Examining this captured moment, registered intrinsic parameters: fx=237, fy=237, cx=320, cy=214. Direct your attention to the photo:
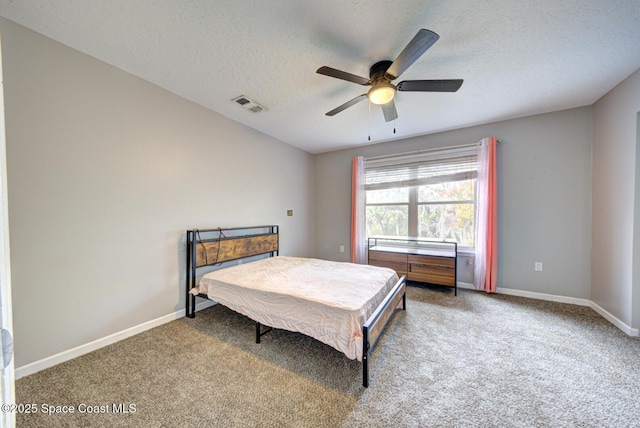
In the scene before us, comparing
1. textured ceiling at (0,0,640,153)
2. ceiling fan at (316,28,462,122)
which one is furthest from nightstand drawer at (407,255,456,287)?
ceiling fan at (316,28,462,122)

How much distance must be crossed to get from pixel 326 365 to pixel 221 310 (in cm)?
169

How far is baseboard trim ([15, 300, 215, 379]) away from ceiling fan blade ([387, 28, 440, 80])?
3.41 metres

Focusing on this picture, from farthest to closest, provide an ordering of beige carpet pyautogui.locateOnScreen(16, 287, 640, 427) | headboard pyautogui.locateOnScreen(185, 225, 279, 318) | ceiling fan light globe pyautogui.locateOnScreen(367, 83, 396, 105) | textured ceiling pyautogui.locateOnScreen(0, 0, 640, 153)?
headboard pyautogui.locateOnScreen(185, 225, 279, 318)
ceiling fan light globe pyautogui.locateOnScreen(367, 83, 396, 105)
textured ceiling pyautogui.locateOnScreen(0, 0, 640, 153)
beige carpet pyautogui.locateOnScreen(16, 287, 640, 427)

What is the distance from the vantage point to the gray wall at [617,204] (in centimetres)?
238

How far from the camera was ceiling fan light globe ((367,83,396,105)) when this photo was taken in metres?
2.14

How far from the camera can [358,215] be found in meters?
4.68

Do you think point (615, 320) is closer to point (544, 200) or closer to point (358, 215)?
point (544, 200)

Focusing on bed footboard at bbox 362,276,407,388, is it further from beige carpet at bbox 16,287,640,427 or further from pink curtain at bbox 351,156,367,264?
pink curtain at bbox 351,156,367,264

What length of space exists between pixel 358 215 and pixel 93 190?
12.5 feet

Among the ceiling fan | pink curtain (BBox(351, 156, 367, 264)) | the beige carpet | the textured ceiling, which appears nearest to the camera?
the beige carpet

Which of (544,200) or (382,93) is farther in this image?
(544,200)

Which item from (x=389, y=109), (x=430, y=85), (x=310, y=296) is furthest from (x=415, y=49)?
(x=310, y=296)


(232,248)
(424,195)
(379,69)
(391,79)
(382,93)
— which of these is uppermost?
(379,69)

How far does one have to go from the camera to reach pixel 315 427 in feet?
4.67
